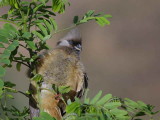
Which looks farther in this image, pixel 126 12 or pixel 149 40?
pixel 126 12

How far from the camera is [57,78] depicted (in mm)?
1816

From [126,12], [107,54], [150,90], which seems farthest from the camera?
[126,12]

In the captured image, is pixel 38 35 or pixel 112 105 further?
pixel 38 35

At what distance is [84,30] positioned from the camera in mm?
7793

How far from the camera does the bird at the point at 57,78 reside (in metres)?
1.74

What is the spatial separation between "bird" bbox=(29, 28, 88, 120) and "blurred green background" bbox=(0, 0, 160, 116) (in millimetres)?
3916

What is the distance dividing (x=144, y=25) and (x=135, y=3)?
0.62m

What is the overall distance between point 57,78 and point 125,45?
5577mm

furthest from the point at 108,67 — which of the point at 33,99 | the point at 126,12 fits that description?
the point at 33,99

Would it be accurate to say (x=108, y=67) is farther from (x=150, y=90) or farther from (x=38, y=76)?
(x=38, y=76)

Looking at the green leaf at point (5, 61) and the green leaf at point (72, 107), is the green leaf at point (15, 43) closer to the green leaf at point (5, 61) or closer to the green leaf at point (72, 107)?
the green leaf at point (5, 61)

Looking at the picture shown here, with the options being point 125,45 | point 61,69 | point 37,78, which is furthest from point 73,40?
point 125,45

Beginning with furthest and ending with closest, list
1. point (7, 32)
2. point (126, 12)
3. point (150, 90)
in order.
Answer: point (126, 12) < point (150, 90) < point (7, 32)

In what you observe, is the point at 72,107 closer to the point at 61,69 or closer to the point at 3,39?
the point at 3,39
